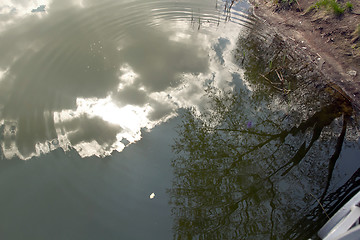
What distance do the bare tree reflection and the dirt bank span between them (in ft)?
2.47

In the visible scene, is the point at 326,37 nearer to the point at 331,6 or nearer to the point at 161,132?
the point at 331,6

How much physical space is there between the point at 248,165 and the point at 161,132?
1718mm

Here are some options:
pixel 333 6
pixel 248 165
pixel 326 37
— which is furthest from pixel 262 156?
pixel 333 6

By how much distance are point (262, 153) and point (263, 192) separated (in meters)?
0.77

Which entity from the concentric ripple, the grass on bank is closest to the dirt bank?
the grass on bank

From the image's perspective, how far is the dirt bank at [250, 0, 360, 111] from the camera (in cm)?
585

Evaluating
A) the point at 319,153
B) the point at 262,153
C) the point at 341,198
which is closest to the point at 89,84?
the point at 262,153

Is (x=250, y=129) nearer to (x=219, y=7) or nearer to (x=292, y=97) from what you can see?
(x=292, y=97)

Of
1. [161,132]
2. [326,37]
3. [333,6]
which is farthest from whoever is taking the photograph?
[333,6]

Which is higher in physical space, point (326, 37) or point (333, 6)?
point (333, 6)

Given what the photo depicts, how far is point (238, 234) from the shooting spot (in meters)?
4.00

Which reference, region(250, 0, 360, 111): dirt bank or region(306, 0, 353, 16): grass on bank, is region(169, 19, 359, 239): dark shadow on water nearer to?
region(250, 0, 360, 111): dirt bank

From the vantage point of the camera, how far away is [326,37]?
6.56 metres

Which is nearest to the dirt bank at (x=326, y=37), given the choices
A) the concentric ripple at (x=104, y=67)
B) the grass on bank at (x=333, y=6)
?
the grass on bank at (x=333, y=6)
